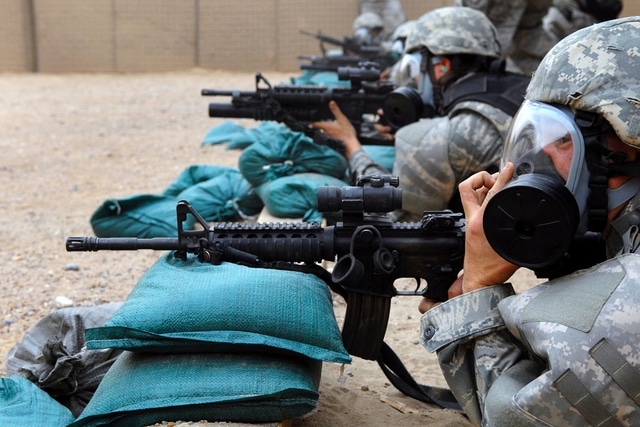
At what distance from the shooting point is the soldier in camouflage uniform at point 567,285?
5.23 feet

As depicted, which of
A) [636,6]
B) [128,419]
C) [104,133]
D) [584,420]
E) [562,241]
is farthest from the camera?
[636,6]

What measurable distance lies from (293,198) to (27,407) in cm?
255

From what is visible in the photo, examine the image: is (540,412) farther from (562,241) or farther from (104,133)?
(104,133)

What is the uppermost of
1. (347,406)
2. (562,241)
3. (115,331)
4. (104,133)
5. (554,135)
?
(554,135)

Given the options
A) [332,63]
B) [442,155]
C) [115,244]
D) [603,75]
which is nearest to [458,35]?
[442,155]

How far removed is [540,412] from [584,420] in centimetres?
8

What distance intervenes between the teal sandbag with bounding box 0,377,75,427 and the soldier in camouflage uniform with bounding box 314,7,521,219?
7.14ft

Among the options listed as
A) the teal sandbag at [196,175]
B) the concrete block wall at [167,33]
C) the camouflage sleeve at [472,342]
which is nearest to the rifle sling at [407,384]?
the camouflage sleeve at [472,342]

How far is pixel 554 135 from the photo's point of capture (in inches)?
71.0

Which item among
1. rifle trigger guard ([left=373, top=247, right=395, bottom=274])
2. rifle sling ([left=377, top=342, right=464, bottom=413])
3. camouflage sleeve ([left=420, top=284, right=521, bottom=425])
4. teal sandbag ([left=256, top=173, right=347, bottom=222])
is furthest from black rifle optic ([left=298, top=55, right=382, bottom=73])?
camouflage sleeve ([left=420, top=284, right=521, bottom=425])

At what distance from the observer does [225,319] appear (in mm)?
2248

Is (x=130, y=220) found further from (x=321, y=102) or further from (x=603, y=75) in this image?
(x=603, y=75)

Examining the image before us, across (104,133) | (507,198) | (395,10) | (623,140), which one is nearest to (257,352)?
(507,198)

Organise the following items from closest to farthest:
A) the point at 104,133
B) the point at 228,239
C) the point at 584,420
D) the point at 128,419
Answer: the point at 584,420, the point at 128,419, the point at 228,239, the point at 104,133
